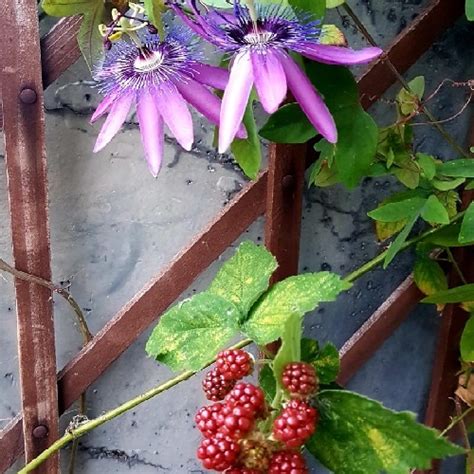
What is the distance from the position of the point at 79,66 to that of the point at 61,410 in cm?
52

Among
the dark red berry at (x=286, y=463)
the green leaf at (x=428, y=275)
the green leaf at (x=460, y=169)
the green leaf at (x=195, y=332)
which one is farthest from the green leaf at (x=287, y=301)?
the green leaf at (x=428, y=275)

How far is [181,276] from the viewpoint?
39.4 inches

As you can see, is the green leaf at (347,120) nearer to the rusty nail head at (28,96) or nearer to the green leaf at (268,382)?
the green leaf at (268,382)

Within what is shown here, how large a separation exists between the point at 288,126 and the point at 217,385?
0.34m

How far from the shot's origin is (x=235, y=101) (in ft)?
1.76

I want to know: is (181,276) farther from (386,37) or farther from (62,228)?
(386,37)

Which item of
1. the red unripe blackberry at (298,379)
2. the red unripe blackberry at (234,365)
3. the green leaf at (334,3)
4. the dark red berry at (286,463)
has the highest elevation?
the green leaf at (334,3)

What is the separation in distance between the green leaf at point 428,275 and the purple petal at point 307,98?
522 mm

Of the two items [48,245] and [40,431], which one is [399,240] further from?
[40,431]

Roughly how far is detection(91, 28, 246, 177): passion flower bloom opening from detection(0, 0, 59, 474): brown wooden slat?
254 millimetres

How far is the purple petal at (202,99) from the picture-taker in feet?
2.00

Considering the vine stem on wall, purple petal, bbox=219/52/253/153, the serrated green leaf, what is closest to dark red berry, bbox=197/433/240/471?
purple petal, bbox=219/52/253/153

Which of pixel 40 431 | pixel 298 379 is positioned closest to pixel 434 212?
pixel 298 379

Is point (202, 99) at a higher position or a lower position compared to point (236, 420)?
higher
